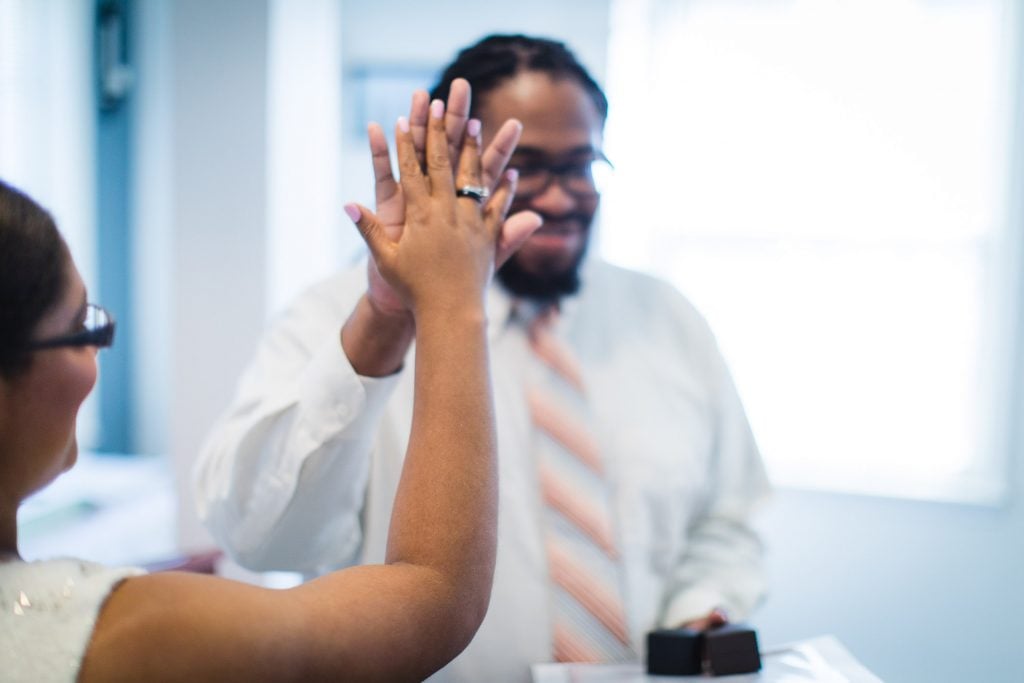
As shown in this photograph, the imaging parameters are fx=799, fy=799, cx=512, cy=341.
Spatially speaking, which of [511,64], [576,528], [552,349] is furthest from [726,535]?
[511,64]

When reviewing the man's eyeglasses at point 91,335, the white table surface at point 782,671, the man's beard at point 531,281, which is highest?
the man's beard at point 531,281

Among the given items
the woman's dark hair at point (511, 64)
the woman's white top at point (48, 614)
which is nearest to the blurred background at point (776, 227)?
the woman's dark hair at point (511, 64)

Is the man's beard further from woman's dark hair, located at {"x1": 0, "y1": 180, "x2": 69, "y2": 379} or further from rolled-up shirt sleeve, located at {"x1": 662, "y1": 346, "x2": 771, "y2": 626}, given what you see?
woman's dark hair, located at {"x1": 0, "y1": 180, "x2": 69, "y2": 379}

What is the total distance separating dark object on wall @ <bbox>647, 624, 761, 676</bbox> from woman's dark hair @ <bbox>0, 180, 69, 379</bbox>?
0.74 metres

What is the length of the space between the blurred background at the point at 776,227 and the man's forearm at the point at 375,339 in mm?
1665

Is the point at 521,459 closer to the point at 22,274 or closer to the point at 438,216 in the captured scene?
the point at 438,216

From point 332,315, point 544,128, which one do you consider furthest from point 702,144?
point 332,315

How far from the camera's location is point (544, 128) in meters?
1.21

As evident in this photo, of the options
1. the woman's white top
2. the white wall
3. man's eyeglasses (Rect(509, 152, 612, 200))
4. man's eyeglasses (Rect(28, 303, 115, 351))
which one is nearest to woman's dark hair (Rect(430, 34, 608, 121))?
man's eyeglasses (Rect(509, 152, 612, 200))

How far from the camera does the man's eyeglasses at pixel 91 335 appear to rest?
58 cm

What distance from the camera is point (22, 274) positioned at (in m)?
0.56

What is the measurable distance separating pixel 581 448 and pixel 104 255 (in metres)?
2.61

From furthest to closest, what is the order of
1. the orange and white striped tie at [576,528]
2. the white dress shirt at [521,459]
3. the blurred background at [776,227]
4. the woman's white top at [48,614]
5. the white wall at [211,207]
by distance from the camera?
1. the blurred background at [776,227]
2. the white wall at [211,207]
3. the orange and white striped tie at [576,528]
4. the white dress shirt at [521,459]
5. the woman's white top at [48,614]

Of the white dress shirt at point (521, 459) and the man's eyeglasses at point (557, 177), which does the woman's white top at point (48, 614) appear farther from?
the man's eyeglasses at point (557, 177)
